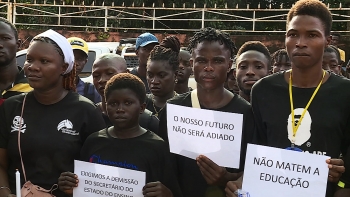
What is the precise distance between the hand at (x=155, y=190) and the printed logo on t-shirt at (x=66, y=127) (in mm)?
592

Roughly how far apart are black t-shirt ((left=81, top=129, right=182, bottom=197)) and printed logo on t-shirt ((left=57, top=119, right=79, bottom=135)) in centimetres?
12

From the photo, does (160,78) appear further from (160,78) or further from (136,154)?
(136,154)

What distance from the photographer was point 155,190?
3.09 metres

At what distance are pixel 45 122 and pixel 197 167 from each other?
1011mm

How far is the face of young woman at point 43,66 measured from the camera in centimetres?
329

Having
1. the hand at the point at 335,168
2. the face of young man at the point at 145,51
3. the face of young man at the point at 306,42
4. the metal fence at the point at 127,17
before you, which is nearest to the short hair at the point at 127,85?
the face of young man at the point at 306,42

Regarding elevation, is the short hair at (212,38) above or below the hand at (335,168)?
above

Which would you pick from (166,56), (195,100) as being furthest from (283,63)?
(195,100)

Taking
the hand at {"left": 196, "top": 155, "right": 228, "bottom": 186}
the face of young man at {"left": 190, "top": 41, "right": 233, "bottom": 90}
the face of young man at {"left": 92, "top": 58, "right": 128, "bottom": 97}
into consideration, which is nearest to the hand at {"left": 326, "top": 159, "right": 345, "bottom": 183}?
the hand at {"left": 196, "top": 155, "right": 228, "bottom": 186}

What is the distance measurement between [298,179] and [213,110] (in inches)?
25.9

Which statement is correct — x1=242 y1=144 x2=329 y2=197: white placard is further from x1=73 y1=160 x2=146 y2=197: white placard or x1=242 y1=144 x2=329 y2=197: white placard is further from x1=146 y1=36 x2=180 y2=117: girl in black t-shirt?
x1=146 y1=36 x2=180 y2=117: girl in black t-shirt

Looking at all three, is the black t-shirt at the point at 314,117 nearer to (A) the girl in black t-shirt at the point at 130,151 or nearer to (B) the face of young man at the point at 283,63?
(A) the girl in black t-shirt at the point at 130,151

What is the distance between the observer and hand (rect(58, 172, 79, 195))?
3145mm

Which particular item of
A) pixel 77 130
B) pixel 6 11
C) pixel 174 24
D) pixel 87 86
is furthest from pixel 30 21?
pixel 77 130
